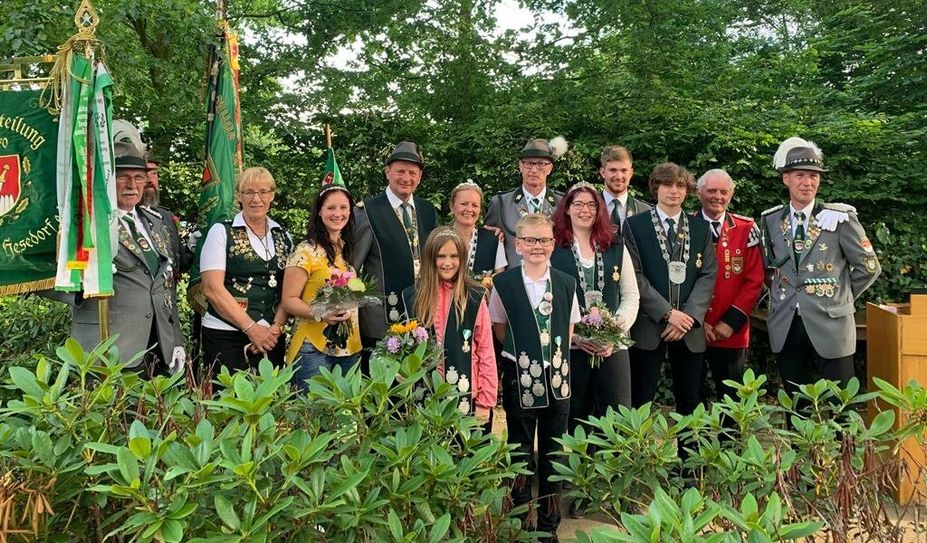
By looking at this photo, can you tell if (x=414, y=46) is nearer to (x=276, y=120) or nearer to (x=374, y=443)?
(x=276, y=120)

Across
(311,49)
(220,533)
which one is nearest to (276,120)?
(311,49)

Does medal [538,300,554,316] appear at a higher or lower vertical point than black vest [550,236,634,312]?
lower

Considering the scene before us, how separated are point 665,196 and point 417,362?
271 centimetres

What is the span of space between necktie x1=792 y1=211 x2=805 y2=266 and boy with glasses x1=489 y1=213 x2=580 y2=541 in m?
1.55

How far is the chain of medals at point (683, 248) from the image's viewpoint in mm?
4492

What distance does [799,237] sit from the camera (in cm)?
441

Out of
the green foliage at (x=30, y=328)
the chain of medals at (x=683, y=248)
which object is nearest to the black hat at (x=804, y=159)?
the chain of medals at (x=683, y=248)

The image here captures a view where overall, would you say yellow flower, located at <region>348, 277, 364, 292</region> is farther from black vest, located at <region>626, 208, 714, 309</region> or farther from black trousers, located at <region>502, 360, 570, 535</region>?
black vest, located at <region>626, 208, 714, 309</region>

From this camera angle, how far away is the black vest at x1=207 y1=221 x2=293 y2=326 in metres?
4.16

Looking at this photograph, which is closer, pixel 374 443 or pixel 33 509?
pixel 33 509

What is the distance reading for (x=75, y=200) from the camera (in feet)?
12.2

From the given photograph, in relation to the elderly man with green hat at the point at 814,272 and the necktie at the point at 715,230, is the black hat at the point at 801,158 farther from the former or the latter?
the necktie at the point at 715,230

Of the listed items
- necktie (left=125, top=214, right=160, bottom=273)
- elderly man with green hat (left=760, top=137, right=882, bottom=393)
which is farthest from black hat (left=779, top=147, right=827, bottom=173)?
necktie (left=125, top=214, right=160, bottom=273)

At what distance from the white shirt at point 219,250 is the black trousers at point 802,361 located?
306 cm
